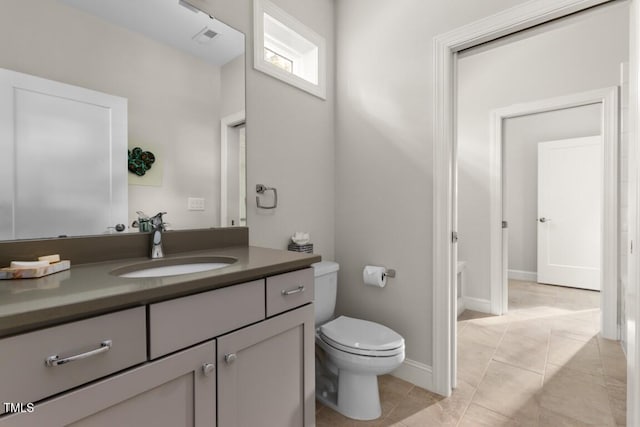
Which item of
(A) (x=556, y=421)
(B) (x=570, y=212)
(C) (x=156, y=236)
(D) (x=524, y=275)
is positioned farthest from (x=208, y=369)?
(D) (x=524, y=275)

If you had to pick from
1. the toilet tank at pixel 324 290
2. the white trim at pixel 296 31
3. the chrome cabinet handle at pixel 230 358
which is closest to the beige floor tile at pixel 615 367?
Result: the toilet tank at pixel 324 290

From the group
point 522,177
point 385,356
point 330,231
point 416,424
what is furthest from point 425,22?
point 522,177

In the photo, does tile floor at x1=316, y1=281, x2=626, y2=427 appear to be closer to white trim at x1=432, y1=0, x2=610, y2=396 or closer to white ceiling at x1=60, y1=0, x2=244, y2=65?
white trim at x1=432, y1=0, x2=610, y2=396

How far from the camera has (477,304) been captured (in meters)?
3.24

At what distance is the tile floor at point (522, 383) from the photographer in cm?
159

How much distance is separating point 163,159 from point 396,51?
1.62 m

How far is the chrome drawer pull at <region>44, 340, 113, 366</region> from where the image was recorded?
24.0 inches

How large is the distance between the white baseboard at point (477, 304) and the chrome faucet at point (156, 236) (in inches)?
125

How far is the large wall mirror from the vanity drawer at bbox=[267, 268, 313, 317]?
0.62 meters

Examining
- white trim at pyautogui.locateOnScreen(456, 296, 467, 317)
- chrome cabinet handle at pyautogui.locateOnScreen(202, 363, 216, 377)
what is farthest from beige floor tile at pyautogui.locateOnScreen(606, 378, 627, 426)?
chrome cabinet handle at pyautogui.locateOnScreen(202, 363, 216, 377)

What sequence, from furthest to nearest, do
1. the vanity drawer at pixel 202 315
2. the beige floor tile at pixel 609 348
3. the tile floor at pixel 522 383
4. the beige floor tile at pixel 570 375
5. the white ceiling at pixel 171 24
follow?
the beige floor tile at pixel 609 348
the beige floor tile at pixel 570 375
the tile floor at pixel 522 383
the white ceiling at pixel 171 24
the vanity drawer at pixel 202 315

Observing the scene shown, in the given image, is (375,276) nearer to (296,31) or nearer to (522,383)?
(522,383)

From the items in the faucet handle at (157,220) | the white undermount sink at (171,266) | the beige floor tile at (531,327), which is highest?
the faucet handle at (157,220)

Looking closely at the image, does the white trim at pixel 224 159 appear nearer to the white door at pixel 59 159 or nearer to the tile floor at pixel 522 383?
the white door at pixel 59 159
